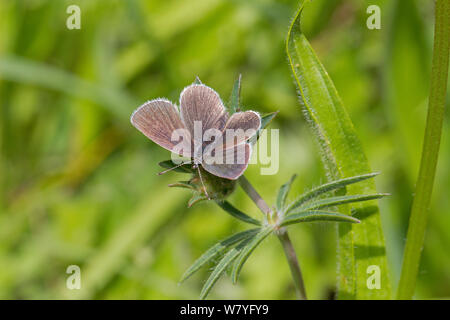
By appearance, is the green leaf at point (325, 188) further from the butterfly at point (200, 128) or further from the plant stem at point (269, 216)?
the butterfly at point (200, 128)

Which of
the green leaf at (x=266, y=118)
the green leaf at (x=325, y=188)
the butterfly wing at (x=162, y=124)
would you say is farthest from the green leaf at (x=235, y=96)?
the green leaf at (x=325, y=188)

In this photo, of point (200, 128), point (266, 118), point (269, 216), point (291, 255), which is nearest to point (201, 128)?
point (200, 128)

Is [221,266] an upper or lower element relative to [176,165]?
lower

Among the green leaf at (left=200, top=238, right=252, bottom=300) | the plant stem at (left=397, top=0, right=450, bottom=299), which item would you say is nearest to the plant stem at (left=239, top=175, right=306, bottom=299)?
the green leaf at (left=200, top=238, right=252, bottom=300)

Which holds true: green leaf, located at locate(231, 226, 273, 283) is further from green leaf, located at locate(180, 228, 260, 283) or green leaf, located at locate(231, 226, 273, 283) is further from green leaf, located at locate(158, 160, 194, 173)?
green leaf, located at locate(158, 160, 194, 173)

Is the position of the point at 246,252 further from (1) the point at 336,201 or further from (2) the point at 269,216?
(1) the point at 336,201

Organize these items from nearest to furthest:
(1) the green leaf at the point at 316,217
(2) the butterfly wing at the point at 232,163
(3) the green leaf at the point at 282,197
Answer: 1. (2) the butterfly wing at the point at 232,163
2. (1) the green leaf at the point at 316,217
3. (3) the green leaf at the point at 282,197
